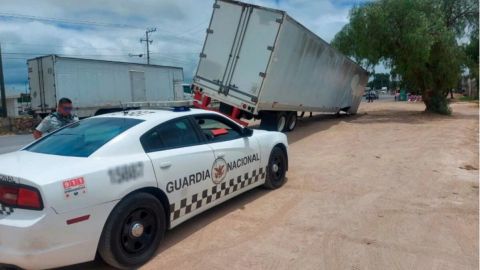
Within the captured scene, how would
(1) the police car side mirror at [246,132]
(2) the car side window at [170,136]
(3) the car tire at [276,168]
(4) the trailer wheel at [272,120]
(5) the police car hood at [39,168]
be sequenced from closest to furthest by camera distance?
(5) the police car hood at [39,168], (2) the car side window at [170,136], (1) the police car side mirror at [246,132], (3) the car tire at [276,168], (4) the trailer wheel at [272,120]

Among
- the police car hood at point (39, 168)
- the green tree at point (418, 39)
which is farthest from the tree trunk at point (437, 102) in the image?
the police car hood at point (39, 168)

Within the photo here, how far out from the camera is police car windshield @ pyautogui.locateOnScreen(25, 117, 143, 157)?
3911 mm

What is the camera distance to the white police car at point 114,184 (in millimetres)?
3176

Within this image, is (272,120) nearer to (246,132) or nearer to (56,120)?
(246,132)

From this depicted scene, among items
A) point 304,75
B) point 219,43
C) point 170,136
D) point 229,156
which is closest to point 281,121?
point 304,75

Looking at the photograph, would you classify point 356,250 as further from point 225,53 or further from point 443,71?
point 443,71

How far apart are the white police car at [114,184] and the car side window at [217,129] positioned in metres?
0.02

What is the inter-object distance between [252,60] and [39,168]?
8835mm

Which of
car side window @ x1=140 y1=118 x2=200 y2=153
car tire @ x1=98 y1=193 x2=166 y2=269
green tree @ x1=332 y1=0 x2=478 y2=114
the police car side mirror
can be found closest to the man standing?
car side window @ x1=140 y1=118 x2=200 y2=153

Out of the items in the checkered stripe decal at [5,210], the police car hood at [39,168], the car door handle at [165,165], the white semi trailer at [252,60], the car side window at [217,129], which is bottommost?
the checkered stripe decal at [5,210]

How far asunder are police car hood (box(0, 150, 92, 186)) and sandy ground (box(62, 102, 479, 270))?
3.36 feet

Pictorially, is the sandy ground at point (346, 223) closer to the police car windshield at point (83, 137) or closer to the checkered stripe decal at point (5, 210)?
the checkered stripe decal at point (5, 210)

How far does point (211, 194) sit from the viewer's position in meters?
4.80

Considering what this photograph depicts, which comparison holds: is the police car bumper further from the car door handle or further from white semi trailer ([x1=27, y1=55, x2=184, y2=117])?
white semi trailer ([x1=27, y1=55, x2=184, y2=117])
